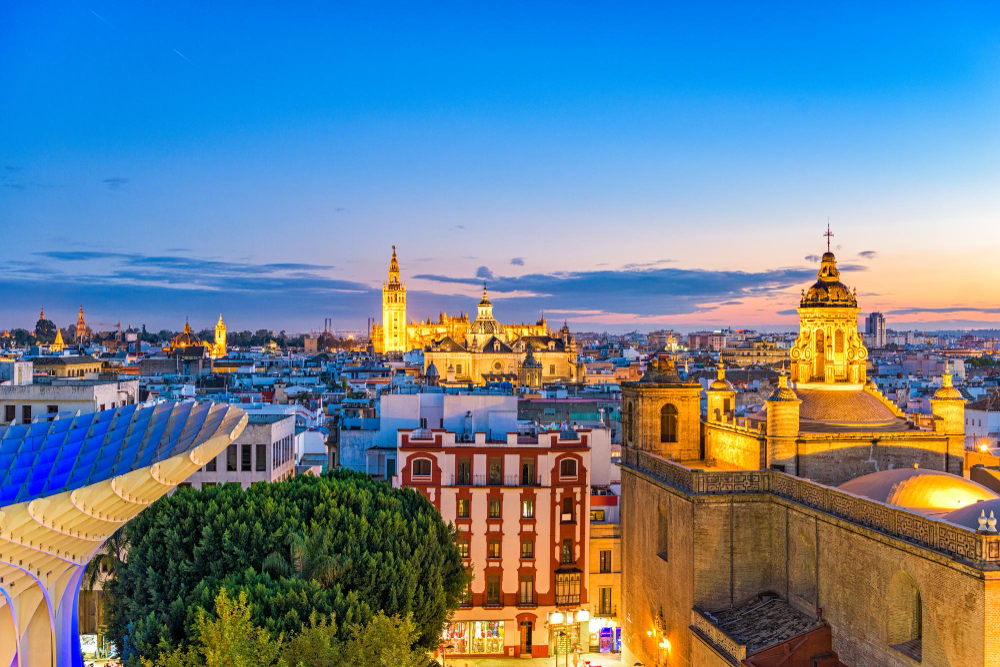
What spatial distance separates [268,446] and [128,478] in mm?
14257

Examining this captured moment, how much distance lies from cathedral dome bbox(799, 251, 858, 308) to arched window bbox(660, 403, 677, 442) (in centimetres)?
617

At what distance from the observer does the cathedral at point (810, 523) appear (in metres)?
18.5

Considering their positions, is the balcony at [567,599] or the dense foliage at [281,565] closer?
the dense foliage at [281,565]

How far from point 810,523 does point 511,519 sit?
503 inches

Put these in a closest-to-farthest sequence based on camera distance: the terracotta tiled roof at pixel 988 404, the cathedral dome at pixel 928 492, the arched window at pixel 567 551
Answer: the cathedral dome at pixel 928 492 < the arched window at pixel 567 551 < the terracotta tiled roof at pixel 988 404

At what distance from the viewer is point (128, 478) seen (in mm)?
20016

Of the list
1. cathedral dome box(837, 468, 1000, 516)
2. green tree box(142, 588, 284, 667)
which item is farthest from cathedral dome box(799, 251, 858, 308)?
green tree box(142, 588, 284, 667)

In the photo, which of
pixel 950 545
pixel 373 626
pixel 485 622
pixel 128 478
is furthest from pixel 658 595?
pixel 128 478

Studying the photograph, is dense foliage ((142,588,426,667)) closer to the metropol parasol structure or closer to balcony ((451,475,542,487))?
the metropol parasol structure

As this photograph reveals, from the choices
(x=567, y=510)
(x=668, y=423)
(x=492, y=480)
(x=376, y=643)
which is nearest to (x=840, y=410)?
(x=668, y=423)

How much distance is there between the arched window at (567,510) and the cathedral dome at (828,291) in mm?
11455

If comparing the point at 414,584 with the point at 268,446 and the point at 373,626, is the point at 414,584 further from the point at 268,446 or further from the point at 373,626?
the point at 268,446

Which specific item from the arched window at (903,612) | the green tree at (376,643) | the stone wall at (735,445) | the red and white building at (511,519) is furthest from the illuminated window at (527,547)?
the green tree at (376,643)

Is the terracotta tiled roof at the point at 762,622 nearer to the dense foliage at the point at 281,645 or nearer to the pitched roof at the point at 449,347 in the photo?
the dense foliage at the point at 281,645
